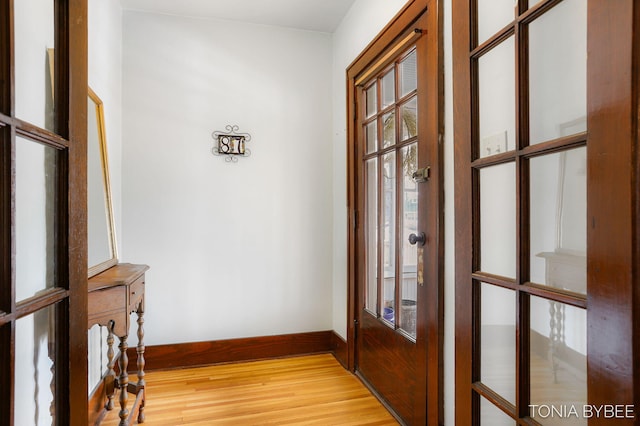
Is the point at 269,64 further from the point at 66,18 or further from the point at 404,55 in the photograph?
the point at 66,18

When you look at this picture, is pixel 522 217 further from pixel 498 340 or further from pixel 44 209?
pixel 44 209

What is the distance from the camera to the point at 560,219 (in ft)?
3.21

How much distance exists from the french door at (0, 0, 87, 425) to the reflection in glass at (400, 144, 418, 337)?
1423mm

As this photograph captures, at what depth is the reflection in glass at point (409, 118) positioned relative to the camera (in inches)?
75.2

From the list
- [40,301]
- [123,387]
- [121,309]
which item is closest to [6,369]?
[40,301]

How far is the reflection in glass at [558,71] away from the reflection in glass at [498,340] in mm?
493

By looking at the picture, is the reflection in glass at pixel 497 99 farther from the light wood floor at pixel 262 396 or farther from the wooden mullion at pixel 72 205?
the light wood floor at pixel 262 396

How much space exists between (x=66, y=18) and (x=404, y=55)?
5.06ft

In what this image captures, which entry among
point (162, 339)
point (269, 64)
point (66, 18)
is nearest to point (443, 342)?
point (66, 18)

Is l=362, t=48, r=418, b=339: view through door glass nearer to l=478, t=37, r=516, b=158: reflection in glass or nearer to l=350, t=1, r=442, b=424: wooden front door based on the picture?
l=350, t=1, r=442, b=424: wooden front door

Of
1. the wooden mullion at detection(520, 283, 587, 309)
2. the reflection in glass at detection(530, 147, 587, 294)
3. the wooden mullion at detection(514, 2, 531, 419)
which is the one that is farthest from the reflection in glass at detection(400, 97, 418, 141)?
the wooden mullion at detection(520, 283, 587, 309)

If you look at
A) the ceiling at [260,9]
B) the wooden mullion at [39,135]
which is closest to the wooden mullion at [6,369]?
the wooden mullion at [39,135]

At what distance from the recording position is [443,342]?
164 centimetres

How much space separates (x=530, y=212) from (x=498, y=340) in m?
0.43
